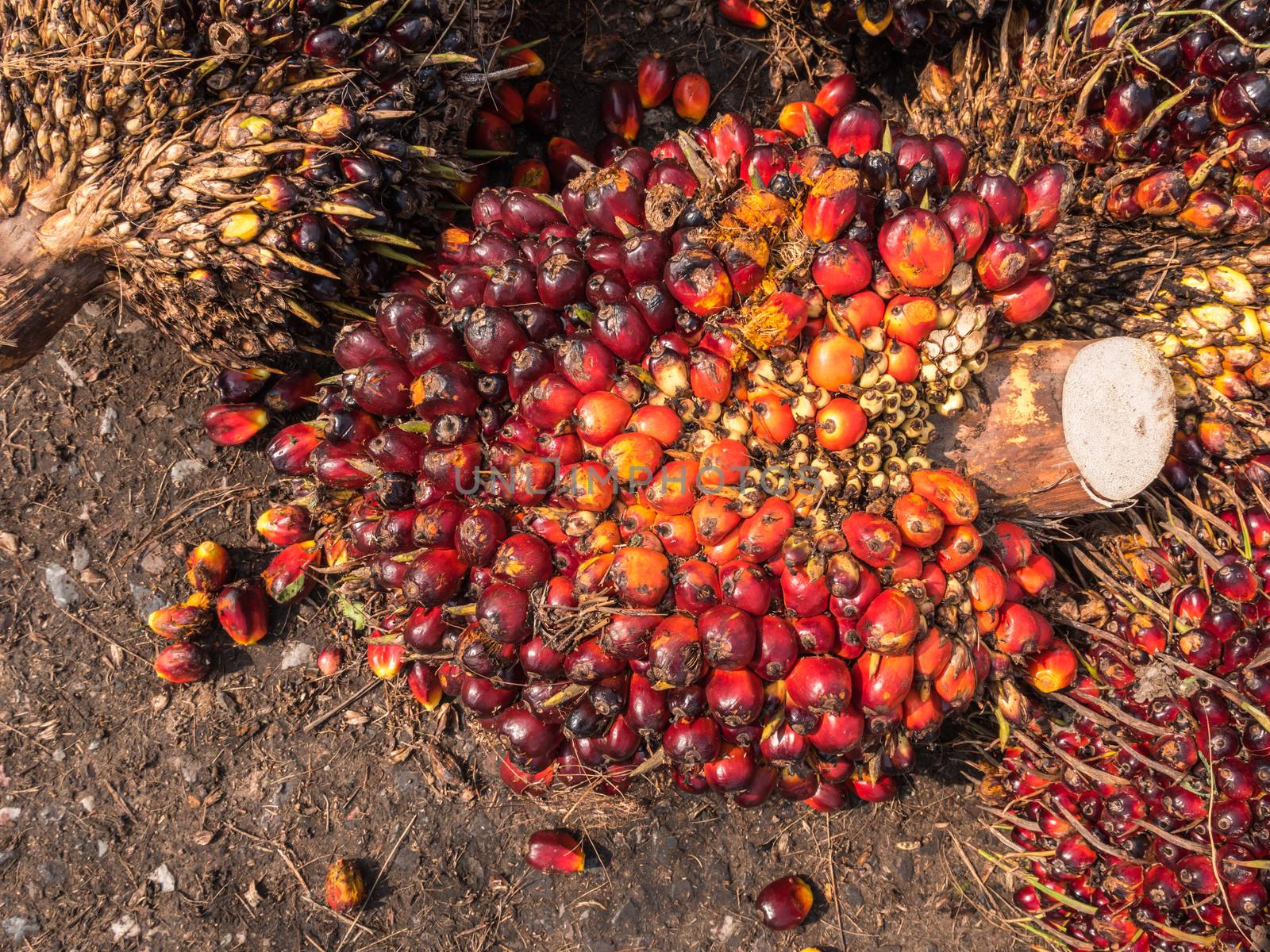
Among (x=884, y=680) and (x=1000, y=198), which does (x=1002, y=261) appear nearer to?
(x=1000, y=198)

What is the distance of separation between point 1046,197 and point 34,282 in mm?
2798

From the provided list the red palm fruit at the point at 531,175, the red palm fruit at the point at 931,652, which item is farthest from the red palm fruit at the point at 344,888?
the red palm fruit at the point at 531,175

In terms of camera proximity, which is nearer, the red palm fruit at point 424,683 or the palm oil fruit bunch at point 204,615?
the red palm fruit at point 424,683

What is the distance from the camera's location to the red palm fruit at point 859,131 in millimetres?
2467

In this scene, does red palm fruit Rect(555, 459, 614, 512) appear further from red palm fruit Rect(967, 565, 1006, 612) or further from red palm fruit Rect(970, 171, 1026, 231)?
red palm fruit Rect(970, 171, 1026, 231)

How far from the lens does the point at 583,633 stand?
2252mm

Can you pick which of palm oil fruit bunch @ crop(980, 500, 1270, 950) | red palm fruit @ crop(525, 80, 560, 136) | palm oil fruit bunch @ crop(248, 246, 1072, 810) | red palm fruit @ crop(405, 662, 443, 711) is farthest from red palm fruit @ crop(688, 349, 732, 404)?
red palm fruit @ crop(525, 80, 560, 136)

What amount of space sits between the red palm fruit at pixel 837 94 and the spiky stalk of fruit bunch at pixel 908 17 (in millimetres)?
170

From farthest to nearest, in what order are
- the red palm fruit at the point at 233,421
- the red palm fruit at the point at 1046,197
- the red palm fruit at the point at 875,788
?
the red palm fruit at the point at 233,421
the red palm fruit at the point at 875,788
the red palm fruit at the point at 1046,197

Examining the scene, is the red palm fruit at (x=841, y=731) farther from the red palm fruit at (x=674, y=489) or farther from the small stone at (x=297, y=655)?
the small stone at (x=297, y=655)

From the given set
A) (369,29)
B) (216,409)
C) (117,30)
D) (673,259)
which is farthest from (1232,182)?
(216,409)

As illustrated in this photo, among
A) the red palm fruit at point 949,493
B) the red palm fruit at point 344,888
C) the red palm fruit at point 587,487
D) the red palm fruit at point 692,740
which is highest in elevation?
the red palm fruit at point 587,487

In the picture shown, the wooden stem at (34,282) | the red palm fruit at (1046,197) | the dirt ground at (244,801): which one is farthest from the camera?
the dirt ground at (244,801)

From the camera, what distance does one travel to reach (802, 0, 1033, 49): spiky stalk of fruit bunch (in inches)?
115
